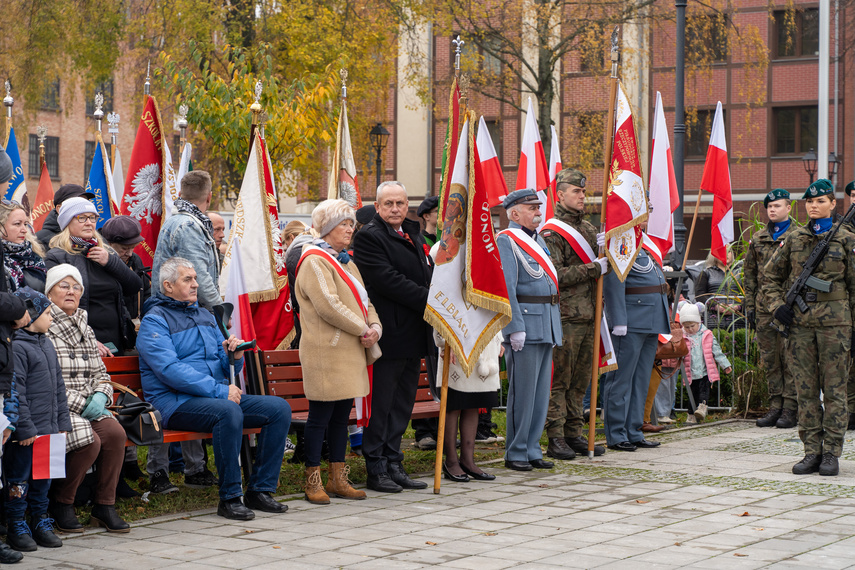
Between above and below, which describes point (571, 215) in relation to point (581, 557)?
above

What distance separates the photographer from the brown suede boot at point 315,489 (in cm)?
736

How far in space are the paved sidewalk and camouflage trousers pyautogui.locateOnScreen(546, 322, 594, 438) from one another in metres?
0.79

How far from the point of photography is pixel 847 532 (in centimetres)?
643

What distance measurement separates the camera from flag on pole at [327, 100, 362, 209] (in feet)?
42.9

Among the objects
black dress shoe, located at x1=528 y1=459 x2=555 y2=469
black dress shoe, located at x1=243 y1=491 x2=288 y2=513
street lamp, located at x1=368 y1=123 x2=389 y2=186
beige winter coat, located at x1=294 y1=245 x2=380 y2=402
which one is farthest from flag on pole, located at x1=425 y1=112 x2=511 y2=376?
street lamp, located at x1=368 y1=123 x2=389 y2=186

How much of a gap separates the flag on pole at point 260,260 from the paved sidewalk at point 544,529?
1.81 m

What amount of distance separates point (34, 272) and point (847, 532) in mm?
4959

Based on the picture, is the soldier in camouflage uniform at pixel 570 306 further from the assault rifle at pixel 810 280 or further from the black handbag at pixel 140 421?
the black handbag at pixel 140 421

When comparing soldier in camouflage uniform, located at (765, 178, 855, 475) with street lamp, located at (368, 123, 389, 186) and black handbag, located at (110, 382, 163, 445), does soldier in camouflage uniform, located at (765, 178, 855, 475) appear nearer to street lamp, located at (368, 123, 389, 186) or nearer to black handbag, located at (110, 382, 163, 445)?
black handbag, located at (110, 382, 163, 445)

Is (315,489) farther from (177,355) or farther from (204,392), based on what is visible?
(177,355)

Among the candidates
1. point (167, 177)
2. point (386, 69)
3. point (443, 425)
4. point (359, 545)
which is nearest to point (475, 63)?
point (386, 69)

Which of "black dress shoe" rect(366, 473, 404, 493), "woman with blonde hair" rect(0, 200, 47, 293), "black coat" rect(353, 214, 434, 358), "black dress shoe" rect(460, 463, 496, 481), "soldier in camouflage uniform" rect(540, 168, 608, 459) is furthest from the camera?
"soldier in camouflage uniform" rect(540, 168, 608, 459)

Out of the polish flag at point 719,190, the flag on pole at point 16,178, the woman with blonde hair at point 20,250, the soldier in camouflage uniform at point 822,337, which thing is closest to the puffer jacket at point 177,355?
the woman with blonde hair at point 20,250

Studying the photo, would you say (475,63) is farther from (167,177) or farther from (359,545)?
(359,545)
